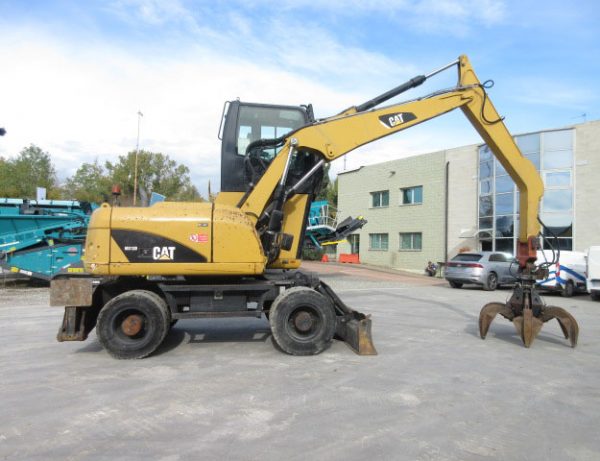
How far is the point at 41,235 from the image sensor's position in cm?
1627

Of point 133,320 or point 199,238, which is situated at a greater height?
point 199,238

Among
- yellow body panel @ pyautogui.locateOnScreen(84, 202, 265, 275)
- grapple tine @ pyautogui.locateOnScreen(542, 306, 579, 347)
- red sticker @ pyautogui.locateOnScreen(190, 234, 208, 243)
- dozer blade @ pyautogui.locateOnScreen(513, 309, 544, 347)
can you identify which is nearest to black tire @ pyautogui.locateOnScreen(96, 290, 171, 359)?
yellow body panel @ pyautogui.locateOnScreen(84, 202, 265, 275)

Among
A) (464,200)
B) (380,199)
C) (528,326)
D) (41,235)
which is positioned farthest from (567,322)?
(380,199)

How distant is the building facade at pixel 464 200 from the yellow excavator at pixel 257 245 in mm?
14523

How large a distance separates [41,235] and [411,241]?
21.6m

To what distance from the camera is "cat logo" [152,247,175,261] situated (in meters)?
6.42

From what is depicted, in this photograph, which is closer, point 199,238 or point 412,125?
point 199,238

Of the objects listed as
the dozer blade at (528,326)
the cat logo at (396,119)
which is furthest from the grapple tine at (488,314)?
the cat logo at (396,119)

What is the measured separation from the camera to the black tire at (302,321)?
6602 mm

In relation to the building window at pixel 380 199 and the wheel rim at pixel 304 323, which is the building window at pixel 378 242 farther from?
the wheel rim at pixel 304 323

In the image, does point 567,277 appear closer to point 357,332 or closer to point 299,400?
point 357,332

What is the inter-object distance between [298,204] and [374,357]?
257cm

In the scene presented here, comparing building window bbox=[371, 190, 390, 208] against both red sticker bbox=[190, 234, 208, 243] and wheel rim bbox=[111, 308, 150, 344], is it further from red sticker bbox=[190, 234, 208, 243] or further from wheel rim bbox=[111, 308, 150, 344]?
wheel rim bbox=[111, 308, 150, 344]

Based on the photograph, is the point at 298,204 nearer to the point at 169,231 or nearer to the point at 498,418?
the point at 169,231
